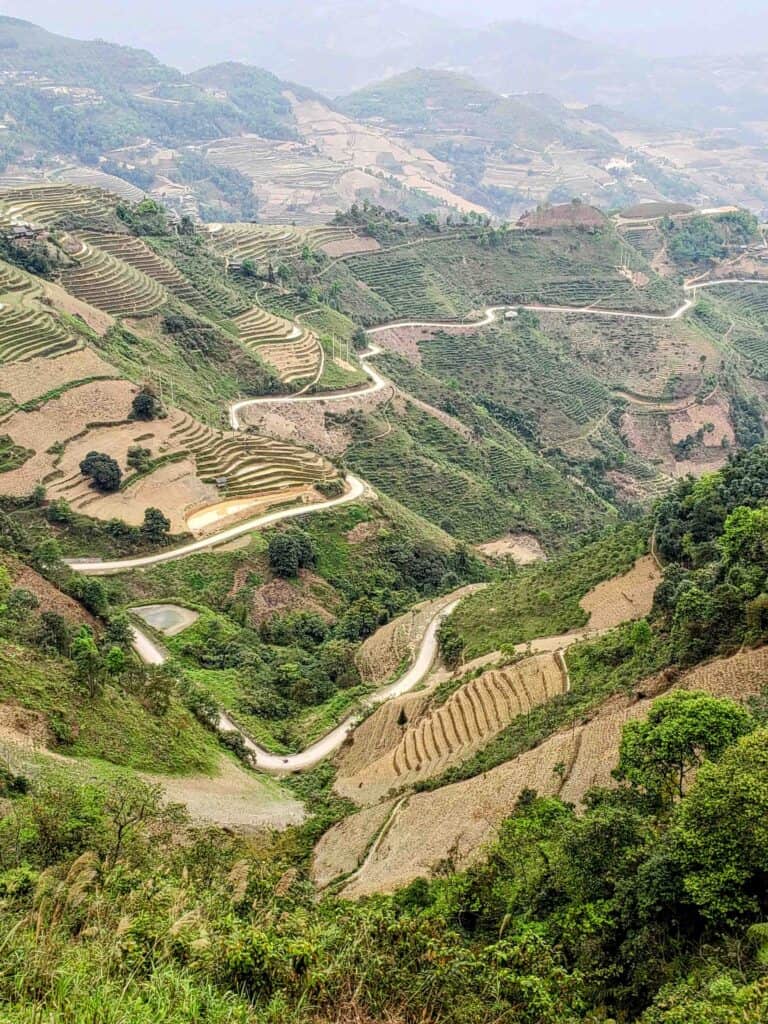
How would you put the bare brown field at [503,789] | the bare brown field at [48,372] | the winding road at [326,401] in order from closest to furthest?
the bare brown field at [503,789] → the winding road at [326,401] → the bare brown field at [48,372]

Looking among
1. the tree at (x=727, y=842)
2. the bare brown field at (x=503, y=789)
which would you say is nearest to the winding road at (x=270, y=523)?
the bare brown field at (x=503, y=789)

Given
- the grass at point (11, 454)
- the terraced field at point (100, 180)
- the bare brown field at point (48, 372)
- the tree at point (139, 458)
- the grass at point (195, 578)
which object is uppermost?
the bare brown field at point (48, 372)

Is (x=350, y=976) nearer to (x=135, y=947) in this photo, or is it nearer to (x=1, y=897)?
(x=135, y=947)

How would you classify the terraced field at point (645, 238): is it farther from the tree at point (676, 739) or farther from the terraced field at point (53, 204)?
the tree at point (676, 739)

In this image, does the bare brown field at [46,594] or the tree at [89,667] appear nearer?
the tree at [89,667]

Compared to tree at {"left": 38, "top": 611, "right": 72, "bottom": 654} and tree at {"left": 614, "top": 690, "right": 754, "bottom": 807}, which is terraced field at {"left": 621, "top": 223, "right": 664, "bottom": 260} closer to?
tree at {"left": 38, "top": 611, "right": 72, "bottom": 654}

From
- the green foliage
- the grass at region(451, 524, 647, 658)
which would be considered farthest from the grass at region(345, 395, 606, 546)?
the green foliage

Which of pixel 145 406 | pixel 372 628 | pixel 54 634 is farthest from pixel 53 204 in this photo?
pixel 54 634
